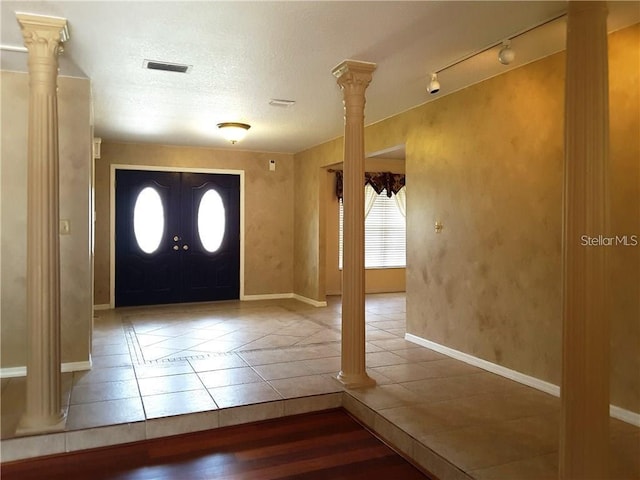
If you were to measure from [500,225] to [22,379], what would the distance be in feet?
13.8

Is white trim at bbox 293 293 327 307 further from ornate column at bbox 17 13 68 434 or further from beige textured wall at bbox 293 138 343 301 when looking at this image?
ornate column at bbox 17 13 68 434

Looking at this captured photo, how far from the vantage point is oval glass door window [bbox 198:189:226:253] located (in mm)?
8086

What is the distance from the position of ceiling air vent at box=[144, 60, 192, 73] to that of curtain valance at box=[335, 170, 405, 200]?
497 centimetres

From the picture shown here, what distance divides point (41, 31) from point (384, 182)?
6.66 meters

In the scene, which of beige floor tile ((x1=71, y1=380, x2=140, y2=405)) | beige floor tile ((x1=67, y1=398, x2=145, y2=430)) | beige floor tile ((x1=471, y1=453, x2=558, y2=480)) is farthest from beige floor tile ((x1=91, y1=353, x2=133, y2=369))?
beige floor tile ((x1=471, y1=453, x2=558, y2=480))

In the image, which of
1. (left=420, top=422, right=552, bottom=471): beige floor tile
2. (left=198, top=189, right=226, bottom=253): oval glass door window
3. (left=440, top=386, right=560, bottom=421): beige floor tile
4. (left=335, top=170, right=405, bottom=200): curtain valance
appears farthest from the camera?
(left=335, top=170, right=405, bottom=200): curtain valance

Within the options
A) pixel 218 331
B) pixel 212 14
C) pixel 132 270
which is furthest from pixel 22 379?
pixel 132 270

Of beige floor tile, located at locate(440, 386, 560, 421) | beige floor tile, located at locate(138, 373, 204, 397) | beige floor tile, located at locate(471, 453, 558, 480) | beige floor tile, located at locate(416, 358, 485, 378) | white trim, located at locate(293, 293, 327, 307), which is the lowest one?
beige floor tile, located at locate(471, 453, 558, 480)

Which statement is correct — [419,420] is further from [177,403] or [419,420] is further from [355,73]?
[355,73]

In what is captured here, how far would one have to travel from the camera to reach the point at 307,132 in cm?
665

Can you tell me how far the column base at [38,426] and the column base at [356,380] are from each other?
198 cm

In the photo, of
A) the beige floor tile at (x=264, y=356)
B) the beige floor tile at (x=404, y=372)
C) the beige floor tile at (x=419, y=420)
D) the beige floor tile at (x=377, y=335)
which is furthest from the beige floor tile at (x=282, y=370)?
the beige floor tile at (x=377, y=335)

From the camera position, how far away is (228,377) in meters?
4.03

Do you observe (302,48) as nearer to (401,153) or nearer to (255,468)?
(255,468)
